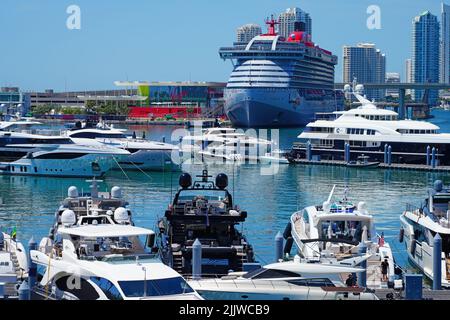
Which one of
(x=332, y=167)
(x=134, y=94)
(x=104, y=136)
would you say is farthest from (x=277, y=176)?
(x=134, y=94)

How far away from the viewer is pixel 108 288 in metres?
11.1

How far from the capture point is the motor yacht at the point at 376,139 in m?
46.4

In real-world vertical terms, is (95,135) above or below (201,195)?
above

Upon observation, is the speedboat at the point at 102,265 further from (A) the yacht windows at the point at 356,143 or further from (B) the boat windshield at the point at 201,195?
(A) the yacht windows at the point at 356,143

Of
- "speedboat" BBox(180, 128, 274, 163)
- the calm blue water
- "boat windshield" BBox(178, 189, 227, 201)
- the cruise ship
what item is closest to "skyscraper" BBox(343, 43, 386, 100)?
the cruise ship

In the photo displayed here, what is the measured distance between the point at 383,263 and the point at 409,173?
2874 cm

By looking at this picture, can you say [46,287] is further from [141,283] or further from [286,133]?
[286,133]

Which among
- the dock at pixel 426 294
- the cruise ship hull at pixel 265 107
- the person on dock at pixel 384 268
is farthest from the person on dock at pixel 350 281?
the cruise ship hull at pixel 265 107

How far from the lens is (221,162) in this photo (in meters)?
48.1

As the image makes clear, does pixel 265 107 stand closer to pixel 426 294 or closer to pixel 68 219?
pixel 68 219

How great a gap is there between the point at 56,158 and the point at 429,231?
2471 cm

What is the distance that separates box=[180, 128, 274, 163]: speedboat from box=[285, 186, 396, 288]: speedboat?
94.3 feet

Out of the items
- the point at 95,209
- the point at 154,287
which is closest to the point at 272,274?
the point at 154,287

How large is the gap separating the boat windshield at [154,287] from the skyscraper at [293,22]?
306 feet
